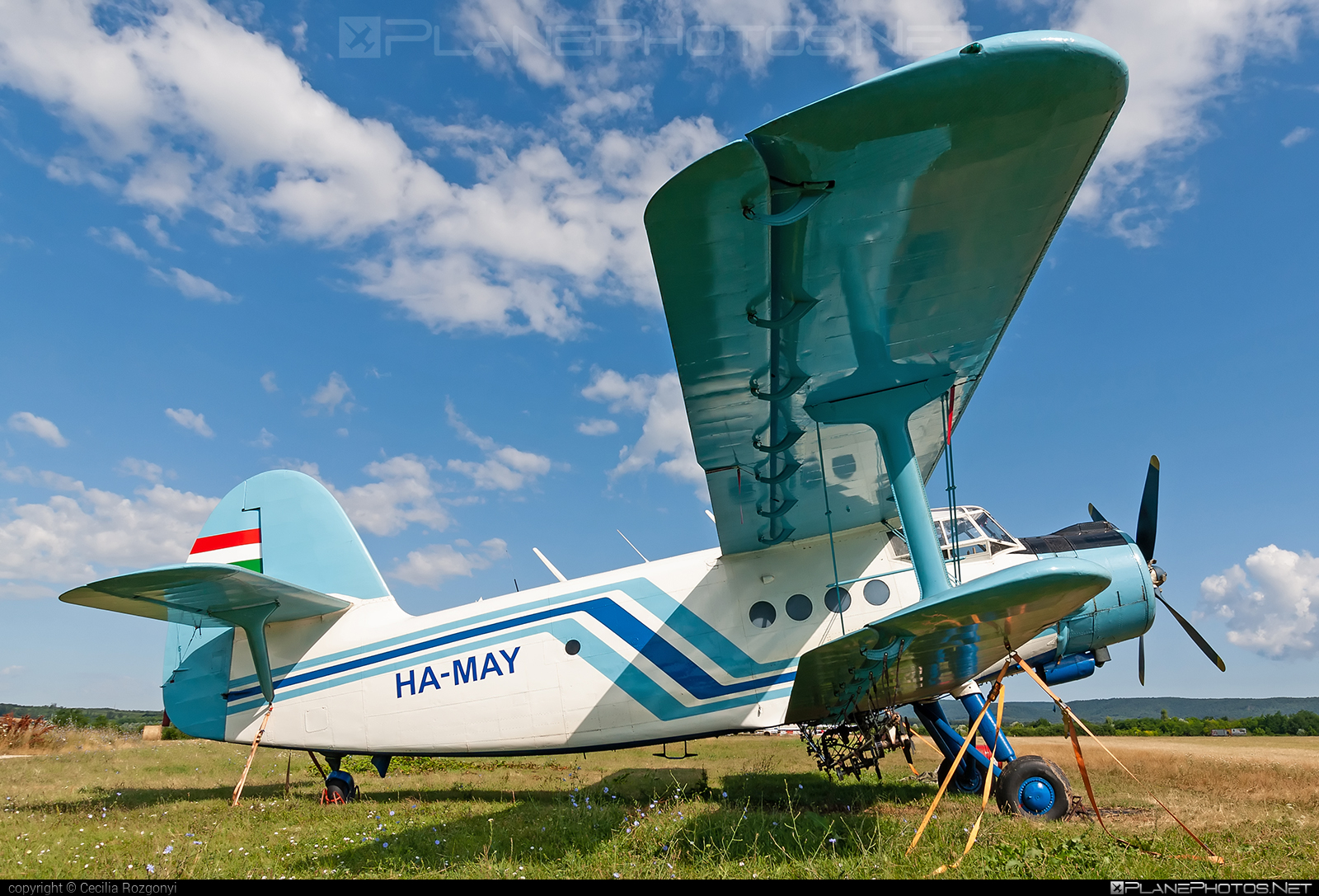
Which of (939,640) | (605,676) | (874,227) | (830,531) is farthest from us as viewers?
(605,676)

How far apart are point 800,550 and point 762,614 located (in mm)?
807

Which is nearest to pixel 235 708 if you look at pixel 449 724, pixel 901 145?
pixel 449 724

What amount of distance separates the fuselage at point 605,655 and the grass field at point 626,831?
0.74 m

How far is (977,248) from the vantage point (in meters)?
3.79

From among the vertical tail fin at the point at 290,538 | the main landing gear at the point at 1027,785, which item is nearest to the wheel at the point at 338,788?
the vertical tail fin at the point at 290,538

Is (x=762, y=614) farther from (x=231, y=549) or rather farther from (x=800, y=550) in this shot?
(x=231, y=549)

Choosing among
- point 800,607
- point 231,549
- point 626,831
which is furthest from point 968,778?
point 231,549

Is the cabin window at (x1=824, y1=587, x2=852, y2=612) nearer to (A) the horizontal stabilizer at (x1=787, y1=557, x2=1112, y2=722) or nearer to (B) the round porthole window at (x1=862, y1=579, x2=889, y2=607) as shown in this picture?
(B) the round porthole window at (x1=862, y1=579, x2=889, y2=607)

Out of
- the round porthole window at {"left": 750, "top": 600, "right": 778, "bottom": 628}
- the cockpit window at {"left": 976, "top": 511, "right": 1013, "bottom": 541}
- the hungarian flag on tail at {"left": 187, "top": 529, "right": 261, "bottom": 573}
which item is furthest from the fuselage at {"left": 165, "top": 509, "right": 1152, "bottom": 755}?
the hungarian flag on tail at {"left": 187, "top": 529, "right": 261, "bottom": 573}

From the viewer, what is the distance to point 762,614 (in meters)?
6.88

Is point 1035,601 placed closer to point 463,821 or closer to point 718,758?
point 463,821

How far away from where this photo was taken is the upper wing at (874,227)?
8.79ft

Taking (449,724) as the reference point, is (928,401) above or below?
above

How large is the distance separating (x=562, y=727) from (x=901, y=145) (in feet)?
20.2
